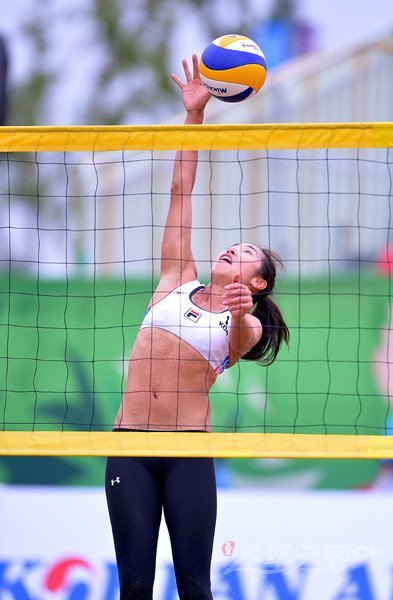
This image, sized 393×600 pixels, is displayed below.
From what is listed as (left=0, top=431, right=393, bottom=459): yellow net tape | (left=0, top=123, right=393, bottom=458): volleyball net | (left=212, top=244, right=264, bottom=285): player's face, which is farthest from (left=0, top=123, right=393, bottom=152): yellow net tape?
(left=0, top=431, right=393, bottom=459): yellow net tape

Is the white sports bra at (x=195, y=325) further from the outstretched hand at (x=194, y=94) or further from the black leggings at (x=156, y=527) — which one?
the outstretched hand at (x=194, y=94)

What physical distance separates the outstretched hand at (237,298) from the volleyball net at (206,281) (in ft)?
1.85

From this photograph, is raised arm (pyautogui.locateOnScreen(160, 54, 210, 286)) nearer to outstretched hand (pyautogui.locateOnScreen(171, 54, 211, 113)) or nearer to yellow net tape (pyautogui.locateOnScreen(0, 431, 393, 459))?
outstretched hand (pyautogui.locateOnScreen(171, 54, 211, 113))

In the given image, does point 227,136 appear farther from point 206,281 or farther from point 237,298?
point 206,281

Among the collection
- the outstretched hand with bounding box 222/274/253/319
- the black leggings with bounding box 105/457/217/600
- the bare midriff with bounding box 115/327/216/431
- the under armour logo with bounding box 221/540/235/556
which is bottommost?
the under armour logo with bounding box 221/540/235/556

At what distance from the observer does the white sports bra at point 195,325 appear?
410 cm

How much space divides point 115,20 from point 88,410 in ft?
50.2

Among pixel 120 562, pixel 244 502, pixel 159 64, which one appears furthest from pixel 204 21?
pixel 120 562

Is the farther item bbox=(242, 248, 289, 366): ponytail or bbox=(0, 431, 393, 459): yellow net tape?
bbox=(242, 248, 289, 366): ponytail

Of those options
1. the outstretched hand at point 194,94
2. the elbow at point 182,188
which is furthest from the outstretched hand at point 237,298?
the outstretched hand at point 194,94

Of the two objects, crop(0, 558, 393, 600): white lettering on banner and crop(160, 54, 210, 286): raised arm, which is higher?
crop(160, 54, 210, 286): raised arm

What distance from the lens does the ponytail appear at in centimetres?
427

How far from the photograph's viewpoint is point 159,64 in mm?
20109

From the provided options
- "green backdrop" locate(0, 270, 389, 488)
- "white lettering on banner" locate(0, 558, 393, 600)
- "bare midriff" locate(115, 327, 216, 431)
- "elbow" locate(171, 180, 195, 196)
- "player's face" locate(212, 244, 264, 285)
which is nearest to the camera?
"bare midriff" locate(115, 327, 216, 431)
